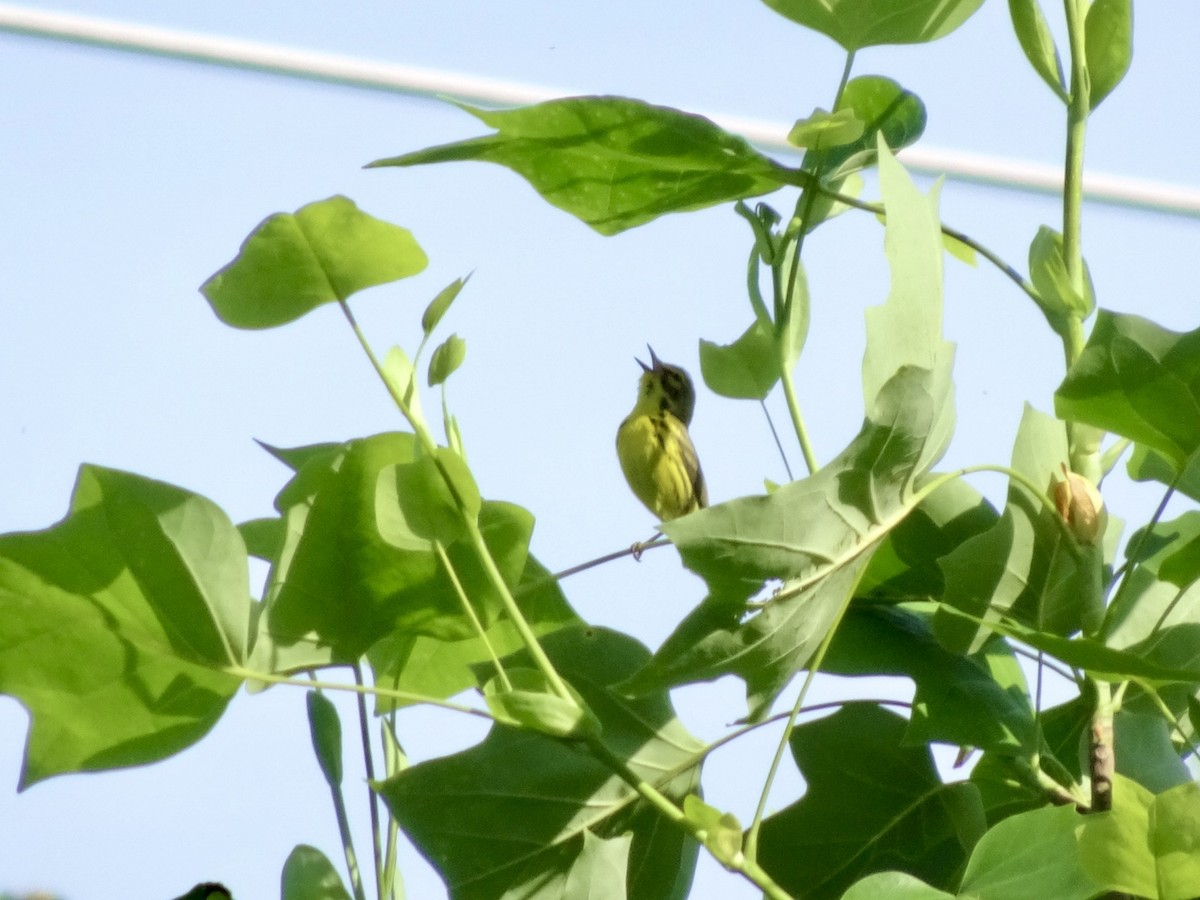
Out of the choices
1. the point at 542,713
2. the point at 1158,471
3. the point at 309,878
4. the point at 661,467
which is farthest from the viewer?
the point at 661,467

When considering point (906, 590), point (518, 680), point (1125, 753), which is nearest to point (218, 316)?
point (518, 680)

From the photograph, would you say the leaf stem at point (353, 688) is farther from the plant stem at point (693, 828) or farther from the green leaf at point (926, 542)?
the green leaf at point (926, 542)

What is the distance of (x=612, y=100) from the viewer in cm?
43

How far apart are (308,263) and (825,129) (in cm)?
18

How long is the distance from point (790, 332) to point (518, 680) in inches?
8.8

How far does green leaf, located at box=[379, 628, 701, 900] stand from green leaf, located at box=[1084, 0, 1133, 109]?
10.8 inches

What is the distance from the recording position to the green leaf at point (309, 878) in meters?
0.43

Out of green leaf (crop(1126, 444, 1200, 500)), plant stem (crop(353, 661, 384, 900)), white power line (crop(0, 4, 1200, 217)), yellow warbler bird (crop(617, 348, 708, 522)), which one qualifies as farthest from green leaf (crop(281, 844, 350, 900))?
white power line (crop(0, 4, 1200, 217))

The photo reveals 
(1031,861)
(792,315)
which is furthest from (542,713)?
(792,315)

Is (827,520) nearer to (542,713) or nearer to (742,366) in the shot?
(542,713)

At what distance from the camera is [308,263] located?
39 centimetres

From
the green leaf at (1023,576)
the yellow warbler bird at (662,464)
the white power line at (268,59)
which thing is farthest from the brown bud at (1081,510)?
the white power line at (268,59)

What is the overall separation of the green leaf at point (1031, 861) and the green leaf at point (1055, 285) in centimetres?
19

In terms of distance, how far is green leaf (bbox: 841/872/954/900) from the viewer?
13.5 inches
